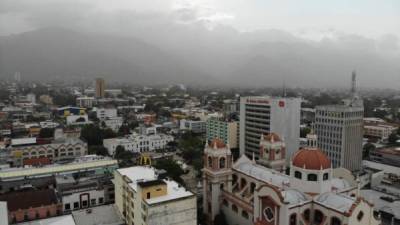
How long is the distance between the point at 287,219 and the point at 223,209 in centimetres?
1158

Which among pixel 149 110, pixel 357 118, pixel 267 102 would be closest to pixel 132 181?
pixel 267 102

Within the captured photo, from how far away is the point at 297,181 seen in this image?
25.8 m

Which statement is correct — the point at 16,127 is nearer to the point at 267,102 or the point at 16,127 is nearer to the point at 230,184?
the point at 267,102

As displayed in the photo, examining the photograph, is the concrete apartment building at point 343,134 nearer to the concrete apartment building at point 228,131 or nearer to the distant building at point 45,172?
the concrete apartment building at point 228,131

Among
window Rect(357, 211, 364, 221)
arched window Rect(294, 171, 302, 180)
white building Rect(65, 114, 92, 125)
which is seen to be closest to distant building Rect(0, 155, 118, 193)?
arched window Rect(294, 171, 302, 180)

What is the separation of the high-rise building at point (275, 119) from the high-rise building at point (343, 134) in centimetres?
493

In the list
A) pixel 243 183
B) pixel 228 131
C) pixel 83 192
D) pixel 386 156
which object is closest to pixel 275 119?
pixel 228 131

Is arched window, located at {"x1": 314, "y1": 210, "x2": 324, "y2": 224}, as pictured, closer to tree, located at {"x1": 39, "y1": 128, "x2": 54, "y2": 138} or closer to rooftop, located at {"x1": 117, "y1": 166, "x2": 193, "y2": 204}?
rooftop, located at {"x1": 117, "y1": 166, "x2": 193, "y2": 204}

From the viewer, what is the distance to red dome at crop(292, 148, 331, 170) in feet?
82.5

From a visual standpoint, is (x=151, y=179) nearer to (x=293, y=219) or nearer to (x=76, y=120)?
(x=293, y=219)

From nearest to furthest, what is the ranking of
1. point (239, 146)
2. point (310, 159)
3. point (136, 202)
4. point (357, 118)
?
point (310, 159)
point (136, 202)
point (357, 118)
point (239, 146)

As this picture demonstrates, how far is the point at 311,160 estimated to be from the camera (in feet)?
83.3

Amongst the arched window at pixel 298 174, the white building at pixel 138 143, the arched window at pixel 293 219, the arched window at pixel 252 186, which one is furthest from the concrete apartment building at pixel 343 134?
the white building at pixel 138 143

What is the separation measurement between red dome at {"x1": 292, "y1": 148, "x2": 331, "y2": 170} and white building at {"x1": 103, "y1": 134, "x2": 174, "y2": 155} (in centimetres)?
4619
